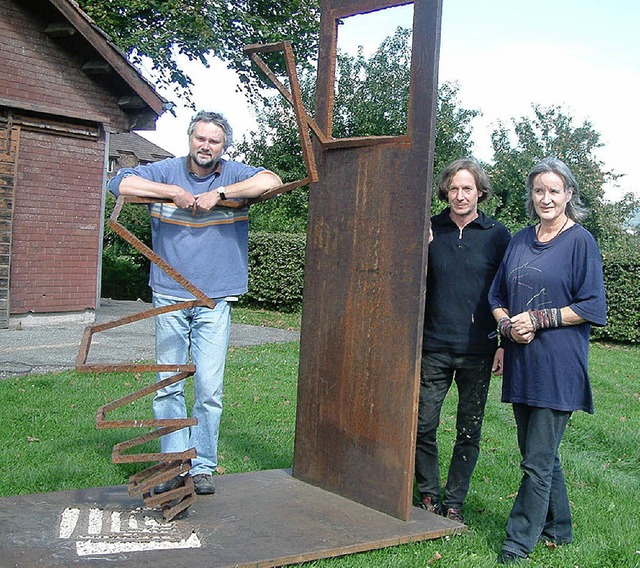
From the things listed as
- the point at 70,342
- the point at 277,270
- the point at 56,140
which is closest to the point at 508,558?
the point at 70,342

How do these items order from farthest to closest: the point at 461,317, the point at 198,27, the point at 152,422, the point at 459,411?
the point at 198,27, the point at 459,411, the point at 461,317, the point at 152,422

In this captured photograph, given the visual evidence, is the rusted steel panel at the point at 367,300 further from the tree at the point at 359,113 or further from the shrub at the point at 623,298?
the tree at the point at 359,113

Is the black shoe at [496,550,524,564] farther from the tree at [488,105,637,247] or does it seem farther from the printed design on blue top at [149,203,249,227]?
the tree at [488,105,637,247]

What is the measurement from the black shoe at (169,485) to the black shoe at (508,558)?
1619 mm

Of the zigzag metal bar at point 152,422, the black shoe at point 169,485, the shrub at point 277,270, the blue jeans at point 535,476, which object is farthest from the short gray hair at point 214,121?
the shrub at point 277,270

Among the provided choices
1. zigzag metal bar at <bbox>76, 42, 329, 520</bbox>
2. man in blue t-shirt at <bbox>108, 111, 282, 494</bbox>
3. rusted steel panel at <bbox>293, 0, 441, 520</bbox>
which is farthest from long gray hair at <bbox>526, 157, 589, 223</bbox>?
man in blue t-shirt at <bbox>108, 111, 282, 494</bbox>

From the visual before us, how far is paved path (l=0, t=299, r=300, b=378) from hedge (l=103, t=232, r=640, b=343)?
3150mm

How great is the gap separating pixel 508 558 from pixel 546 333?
3.53ft

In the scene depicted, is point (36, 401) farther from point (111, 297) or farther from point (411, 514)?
point (111, 297)

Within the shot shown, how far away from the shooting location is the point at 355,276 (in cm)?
440

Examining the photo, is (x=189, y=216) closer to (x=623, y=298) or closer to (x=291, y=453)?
(x=291, y=453)

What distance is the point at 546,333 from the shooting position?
12.6ft

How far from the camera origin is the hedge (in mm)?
15359

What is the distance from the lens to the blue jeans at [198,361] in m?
4.41
